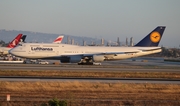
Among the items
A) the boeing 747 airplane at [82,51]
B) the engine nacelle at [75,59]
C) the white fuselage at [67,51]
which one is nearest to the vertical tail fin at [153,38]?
the boeing 747 airplane at [82,51]

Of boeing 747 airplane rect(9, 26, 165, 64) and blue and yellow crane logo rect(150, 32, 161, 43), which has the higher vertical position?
blue and yellow crane logo rect(150, 32, 161, 43)

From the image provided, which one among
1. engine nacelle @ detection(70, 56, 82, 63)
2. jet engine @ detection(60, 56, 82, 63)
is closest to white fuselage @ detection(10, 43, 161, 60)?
jet engine @ detection(60, 56, 82, 63)

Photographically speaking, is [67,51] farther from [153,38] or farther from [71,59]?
[153,38]

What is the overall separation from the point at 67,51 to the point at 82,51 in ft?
8.80

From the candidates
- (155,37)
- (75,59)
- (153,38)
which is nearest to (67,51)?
(75,59)

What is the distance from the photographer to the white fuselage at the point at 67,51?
6041cm

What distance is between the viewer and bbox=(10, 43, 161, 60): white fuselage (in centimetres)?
6041

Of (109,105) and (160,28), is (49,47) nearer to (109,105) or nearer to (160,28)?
(160,28)

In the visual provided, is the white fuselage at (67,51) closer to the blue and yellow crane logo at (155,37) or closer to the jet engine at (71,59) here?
the jet engine at (71,59)

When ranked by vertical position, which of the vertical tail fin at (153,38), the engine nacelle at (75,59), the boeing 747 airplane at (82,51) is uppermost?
the vertical tail fin at (153,38)

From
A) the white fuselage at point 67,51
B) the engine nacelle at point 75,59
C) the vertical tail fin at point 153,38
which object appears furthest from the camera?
the vertical tail fin at point 153,38

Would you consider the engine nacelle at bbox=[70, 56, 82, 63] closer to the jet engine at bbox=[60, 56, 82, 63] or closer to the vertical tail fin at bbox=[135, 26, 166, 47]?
the jet engine at bbox=[60, 56, 82, 63]

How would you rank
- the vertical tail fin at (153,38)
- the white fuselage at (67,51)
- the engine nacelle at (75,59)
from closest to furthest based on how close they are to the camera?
the engine nacelle at (75,59) → the white fuselage at (67,51) → the vertical tail fin at (153,38)

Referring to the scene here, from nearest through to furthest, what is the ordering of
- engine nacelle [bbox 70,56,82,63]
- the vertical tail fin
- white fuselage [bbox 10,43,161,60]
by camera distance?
engine nacelle [bbox 70,56,82,63]
white fuselage [bbox 10,43,161,60]
the vertical tail fin
